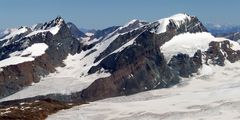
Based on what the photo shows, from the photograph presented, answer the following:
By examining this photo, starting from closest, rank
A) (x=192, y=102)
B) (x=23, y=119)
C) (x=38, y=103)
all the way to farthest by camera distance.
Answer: (x=23, y=119) → (x=192, y=102) → (x=38, y=103)

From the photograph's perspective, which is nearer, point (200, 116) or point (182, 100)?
point (200, 116)

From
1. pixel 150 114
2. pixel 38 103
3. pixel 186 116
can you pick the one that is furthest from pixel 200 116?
A: pixel 38 103

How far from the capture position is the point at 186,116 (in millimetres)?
153250

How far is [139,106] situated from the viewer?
180375 mm

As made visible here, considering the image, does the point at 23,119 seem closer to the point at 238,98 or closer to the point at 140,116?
the point at 140,116

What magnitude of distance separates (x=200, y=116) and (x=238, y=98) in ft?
70.8

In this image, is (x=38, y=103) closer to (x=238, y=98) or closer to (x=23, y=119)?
(x=23, y=119)

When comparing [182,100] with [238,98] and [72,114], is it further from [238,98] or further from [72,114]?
[72,114]

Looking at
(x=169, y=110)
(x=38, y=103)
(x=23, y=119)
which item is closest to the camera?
(x=23, y=119)

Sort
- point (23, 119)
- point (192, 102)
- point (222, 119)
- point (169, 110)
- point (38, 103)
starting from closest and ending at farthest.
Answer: point (222, 119), point (23, 119), point (169, 110), point (192, 102), point (38, 103)

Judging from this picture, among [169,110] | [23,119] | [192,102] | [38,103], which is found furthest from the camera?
[38,103]

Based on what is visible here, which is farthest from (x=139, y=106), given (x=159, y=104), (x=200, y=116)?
(x=200, y=116)

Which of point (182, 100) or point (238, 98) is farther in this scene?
point (182, 100)

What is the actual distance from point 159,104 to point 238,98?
2334 cm
